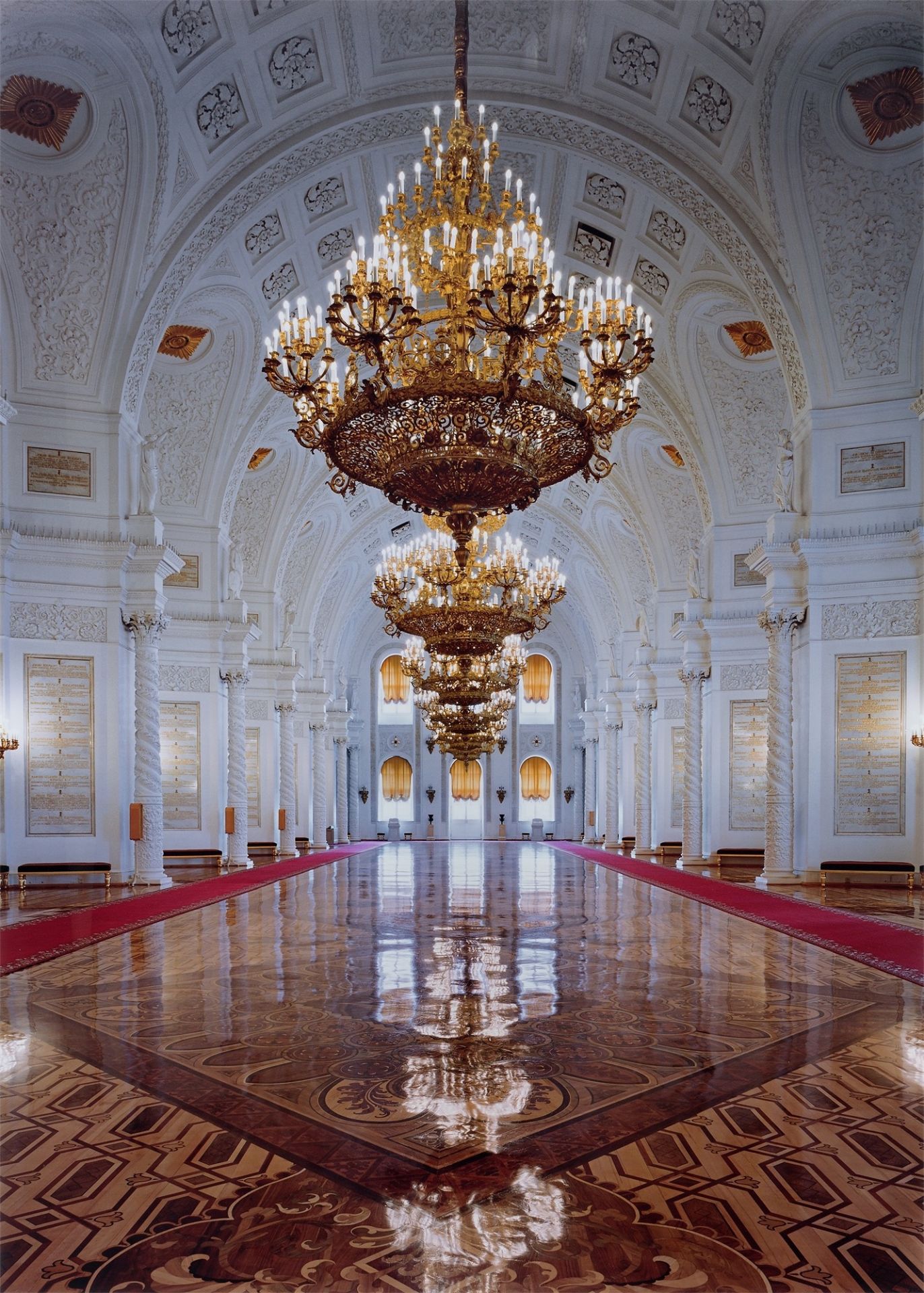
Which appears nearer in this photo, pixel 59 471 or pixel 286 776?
pixel 59 471

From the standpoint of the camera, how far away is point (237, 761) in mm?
17891

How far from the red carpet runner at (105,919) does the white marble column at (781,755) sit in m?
6.46

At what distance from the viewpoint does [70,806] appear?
39.6 ft

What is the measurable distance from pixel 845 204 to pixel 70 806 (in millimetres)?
11506

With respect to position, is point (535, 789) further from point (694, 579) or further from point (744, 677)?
point (744, 677)

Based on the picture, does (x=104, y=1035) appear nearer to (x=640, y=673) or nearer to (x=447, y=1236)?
(x=447, y=1236)

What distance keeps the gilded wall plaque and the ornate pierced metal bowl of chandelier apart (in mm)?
3907

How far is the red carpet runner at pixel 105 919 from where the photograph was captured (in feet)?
23.1

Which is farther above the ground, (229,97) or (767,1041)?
(229,97)

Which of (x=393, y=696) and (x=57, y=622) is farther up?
(x=57, y=622)

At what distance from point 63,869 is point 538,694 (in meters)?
27.1

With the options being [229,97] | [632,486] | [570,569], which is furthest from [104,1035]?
[570,569]

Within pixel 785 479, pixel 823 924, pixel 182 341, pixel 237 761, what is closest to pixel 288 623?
pixel 237 761

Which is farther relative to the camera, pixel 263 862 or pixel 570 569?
pixel 570 569
